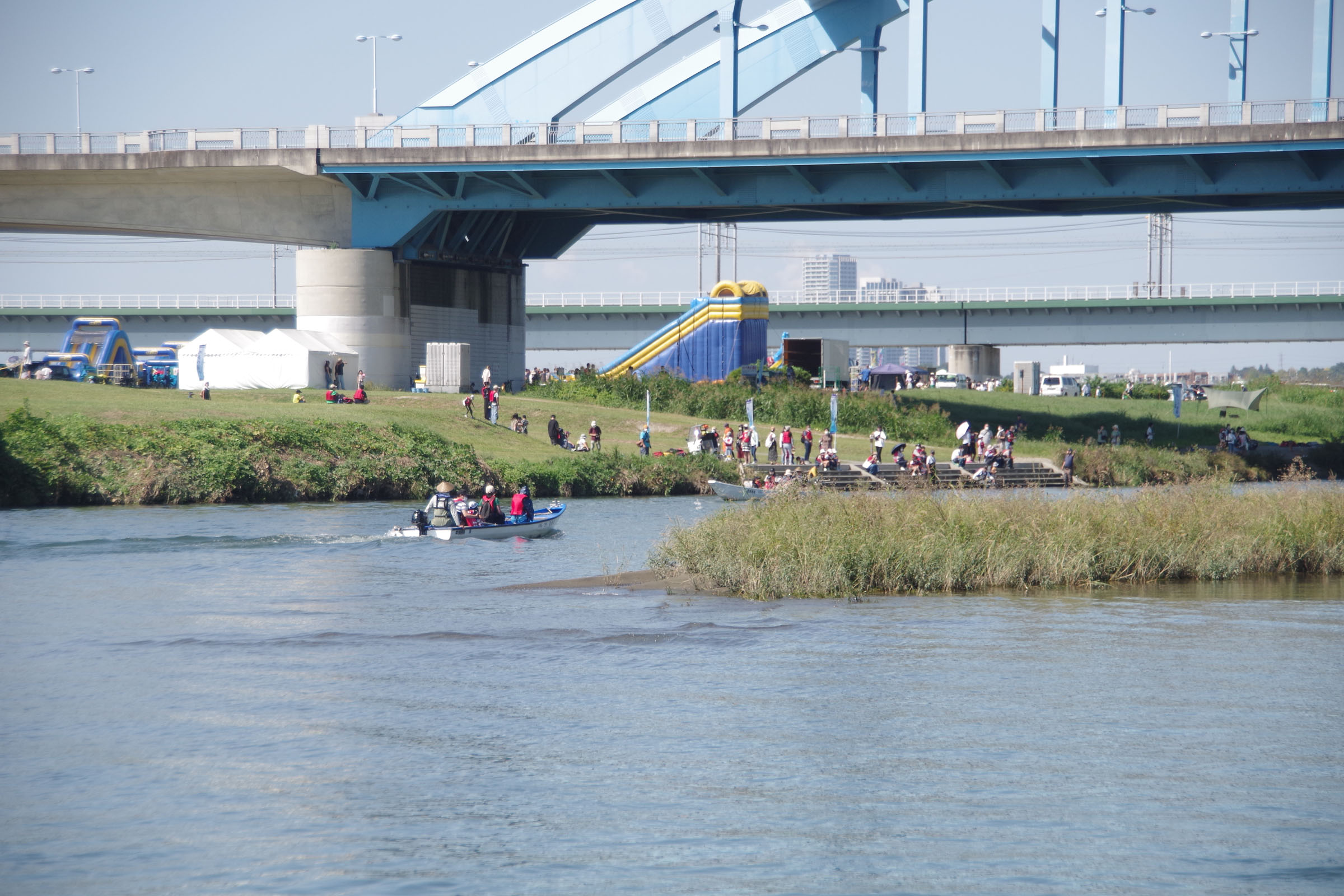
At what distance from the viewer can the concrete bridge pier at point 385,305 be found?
180 feet

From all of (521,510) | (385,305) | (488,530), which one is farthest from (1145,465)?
(385,305)

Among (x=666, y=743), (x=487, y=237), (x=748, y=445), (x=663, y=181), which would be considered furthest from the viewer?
(x=487, y=237)

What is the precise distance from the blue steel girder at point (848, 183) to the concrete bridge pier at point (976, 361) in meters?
36.4

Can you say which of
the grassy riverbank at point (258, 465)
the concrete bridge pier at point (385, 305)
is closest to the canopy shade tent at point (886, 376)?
the concrete bridge pier at point (385, 305)

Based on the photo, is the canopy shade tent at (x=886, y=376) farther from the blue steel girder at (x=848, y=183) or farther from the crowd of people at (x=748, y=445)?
the crowd of people at (x=748, y=445)

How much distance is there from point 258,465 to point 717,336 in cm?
2905

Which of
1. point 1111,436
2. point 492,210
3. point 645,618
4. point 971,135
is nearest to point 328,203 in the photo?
point 492,210

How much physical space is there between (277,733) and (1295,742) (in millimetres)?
10262

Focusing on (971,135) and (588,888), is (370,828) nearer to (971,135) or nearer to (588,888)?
(588,888)

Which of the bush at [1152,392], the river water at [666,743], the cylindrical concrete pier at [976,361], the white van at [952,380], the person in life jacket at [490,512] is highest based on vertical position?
the cylindrical concrete pier at [976,361]

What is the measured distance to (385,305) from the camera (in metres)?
55.5

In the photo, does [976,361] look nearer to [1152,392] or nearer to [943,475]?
[1152,392]

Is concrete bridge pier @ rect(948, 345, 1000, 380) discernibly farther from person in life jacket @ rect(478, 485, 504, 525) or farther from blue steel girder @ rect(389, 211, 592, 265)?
person in life jacket @ rect(478, 485, 504, 525)

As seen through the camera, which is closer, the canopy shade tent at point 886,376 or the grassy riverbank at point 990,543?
the grassy riverbank at point 990,543
